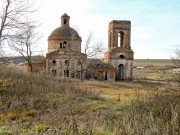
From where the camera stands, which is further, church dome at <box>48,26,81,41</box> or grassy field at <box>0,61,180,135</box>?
church dome at <box>48,26,81,41</box>

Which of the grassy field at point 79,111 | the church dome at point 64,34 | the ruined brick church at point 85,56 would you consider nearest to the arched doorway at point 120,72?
the ruined brick church at point 85,56

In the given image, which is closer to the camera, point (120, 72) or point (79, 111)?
point (79, 111)

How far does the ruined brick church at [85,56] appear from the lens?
43.9 metres

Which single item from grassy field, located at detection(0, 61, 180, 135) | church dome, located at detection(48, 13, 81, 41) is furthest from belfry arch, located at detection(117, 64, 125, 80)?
grassy field, located at detection(0, 61, 180, 135)

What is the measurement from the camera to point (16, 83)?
17.8 m

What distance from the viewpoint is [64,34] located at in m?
45.4

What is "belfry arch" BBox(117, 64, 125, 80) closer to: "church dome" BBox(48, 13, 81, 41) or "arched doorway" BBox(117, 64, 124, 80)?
"arched doorway" BBox(117, 64, 124, 80)

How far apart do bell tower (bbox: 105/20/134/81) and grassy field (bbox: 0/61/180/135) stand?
27874 millimetres

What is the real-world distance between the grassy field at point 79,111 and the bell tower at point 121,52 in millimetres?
27874

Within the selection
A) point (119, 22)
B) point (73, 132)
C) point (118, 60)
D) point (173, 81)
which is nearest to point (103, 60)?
point (118, 60)

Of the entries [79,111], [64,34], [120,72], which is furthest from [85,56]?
[79,111]

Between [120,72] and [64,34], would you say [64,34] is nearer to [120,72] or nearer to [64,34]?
[64,34]

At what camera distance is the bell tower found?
4716 cm

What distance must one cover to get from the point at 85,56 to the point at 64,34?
16.0 feet
